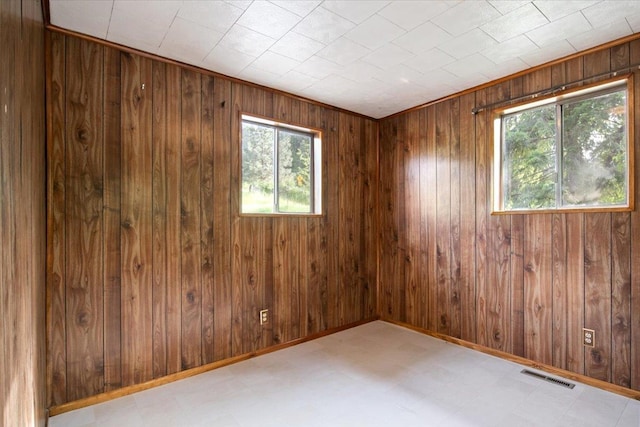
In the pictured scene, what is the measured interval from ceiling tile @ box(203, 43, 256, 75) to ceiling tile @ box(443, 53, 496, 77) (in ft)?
5.45

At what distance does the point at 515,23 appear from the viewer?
6.90 feet

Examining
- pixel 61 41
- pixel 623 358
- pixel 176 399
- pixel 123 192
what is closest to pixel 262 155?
pixel 123 192

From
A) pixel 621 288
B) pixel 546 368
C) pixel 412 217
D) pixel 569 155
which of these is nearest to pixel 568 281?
pixel 621 288

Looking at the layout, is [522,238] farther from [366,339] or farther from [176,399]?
[176,399]

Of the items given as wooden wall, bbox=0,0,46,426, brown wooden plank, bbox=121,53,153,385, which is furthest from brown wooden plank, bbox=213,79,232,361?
wooden wall, bbox=0,0,46,426

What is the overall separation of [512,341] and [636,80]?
2239 mm

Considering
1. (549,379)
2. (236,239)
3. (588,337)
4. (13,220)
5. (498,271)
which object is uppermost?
(13,220)

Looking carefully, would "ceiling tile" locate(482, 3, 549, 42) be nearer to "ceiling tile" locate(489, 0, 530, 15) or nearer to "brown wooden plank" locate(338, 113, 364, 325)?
"ceiling tile" locate(489, 0, 530, 15)

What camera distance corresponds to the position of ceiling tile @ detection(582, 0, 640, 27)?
A: 6.31 feet

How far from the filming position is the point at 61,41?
2.14m

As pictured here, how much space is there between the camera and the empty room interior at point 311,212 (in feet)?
6.81

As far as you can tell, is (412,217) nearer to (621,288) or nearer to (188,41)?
(621,288)

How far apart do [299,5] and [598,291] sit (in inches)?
115

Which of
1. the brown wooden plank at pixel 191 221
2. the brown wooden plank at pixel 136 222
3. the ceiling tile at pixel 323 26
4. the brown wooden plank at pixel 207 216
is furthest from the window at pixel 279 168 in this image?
the ceiling tile at pixel 323 26
